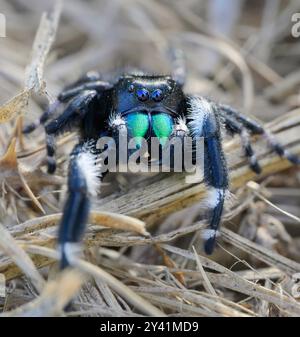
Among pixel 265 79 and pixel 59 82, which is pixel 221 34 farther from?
pixel 59 82

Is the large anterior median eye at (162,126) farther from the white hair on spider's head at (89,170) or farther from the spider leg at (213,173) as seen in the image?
the white hair on spider's head at (89,170)

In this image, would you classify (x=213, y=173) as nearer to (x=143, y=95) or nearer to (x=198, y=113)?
(x=198, y=113)

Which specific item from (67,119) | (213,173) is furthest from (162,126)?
(67,119)

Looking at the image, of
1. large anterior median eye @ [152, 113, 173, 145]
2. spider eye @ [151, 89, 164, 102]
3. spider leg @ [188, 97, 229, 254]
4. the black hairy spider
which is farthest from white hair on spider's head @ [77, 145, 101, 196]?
spider leg @ [188, 97, 229, 254]

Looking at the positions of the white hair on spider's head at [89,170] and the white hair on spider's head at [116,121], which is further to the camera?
the white hair on spider's head at [116,121]

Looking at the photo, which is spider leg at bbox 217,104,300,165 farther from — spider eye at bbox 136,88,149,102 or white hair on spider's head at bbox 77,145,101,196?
white hair on spider's head at bbox 77,145,101,196

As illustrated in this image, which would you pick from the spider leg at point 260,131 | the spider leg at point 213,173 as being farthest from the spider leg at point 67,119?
the spider leg at point 260,131
